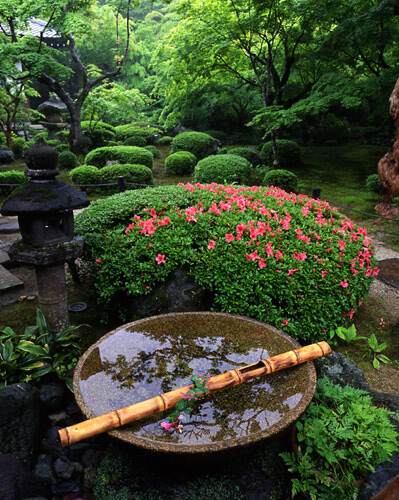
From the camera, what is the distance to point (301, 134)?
20.6 m

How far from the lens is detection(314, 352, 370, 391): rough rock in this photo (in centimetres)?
302

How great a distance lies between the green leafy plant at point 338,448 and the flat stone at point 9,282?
4.15 metres

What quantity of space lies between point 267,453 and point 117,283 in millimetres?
2099

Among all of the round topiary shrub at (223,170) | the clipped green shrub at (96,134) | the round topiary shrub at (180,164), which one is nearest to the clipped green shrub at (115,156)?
the round topiary shrub at (180,164)

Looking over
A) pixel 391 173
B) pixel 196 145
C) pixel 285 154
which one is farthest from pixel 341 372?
pixel 196 145

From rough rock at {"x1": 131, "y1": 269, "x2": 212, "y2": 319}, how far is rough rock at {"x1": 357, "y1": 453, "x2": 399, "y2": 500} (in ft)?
6.48

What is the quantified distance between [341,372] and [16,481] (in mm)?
2591

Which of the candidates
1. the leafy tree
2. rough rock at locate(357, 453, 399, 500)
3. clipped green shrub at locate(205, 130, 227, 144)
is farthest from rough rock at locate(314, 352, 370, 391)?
clipped green shrub at locate(205, 130, 227, 144)

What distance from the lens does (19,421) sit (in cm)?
247

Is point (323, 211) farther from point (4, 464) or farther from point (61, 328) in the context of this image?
point (4, 464)

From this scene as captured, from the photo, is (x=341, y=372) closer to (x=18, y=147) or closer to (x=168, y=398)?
(x=168, y=398)

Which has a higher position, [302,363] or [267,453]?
[302,363]

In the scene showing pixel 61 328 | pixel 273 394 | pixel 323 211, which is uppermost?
pixel 323 211

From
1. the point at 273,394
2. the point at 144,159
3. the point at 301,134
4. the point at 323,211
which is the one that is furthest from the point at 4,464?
the point at 301,134
